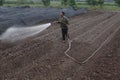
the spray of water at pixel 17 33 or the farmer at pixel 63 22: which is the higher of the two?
the farmer at pixel 63 22

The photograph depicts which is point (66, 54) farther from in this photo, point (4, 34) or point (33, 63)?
point (4, 34)

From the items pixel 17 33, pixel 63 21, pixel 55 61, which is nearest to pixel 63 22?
pixel 63 21

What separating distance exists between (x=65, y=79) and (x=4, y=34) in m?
8.08

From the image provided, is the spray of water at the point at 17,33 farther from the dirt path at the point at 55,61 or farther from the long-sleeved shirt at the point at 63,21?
the long-sleeved shirt at the point at 63,21

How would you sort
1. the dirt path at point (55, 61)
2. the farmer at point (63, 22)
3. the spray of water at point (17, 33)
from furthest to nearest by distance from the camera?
the spray of water at point (17, 33) → the farmer at point (63, 22) → the dirt path at point (55, 61)

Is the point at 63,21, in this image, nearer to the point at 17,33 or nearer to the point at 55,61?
the point at 17,33

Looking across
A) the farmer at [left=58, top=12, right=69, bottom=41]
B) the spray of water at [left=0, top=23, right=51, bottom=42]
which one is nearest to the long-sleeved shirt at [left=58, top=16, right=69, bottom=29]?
the farmer at [left=58, top=12, right=69, bottom=41]

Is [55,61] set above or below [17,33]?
above

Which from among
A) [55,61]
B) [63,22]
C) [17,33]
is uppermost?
[63,22]

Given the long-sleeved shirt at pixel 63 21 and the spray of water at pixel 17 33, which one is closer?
the long-sleeved shirt at pixel 63 21

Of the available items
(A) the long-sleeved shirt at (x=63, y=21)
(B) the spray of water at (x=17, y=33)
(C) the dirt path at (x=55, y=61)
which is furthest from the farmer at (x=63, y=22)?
(B) the spray of water at (x=17, y=33)

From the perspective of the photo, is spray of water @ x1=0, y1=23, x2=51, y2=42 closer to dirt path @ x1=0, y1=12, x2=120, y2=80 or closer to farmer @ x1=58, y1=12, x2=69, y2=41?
dirt path @ x1=0, y1=12, x2=120, y2=80

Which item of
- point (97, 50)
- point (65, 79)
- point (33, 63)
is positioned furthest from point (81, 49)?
point (65, 79)

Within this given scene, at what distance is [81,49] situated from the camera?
1295cm
